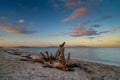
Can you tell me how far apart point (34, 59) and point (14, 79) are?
7.93 metres

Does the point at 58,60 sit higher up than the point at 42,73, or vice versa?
the point at 58,60

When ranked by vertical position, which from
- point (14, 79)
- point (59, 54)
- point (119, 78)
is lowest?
point (119, 78)

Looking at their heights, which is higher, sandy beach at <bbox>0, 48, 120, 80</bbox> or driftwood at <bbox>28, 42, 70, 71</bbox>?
driftwood at <bbox>28, 42, 70, 71</bbox>

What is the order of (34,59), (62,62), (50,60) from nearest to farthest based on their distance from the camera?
(62,62)
(50,60)
(34,59)

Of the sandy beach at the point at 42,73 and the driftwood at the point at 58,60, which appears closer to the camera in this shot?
the sandy beach at the point at 42,73

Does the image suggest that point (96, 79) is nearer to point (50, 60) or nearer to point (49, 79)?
point (49, 79)

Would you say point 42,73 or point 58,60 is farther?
point 58,60

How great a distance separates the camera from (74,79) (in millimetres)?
9070

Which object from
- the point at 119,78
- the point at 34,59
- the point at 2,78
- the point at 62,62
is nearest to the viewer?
the point at 2,78

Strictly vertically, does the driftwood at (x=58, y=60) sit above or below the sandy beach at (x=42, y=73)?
above

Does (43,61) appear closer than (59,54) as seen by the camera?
No

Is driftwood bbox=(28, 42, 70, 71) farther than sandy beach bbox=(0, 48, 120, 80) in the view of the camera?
Yes

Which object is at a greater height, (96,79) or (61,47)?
(61,47)

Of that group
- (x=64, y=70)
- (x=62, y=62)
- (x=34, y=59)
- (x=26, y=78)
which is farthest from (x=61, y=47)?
(x=26, y=78)
